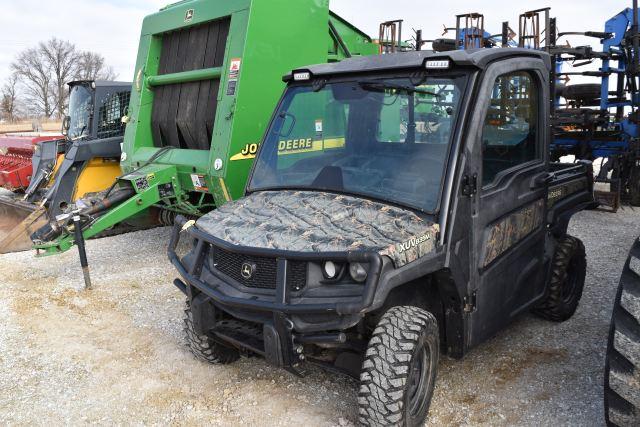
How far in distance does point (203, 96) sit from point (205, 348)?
3062mm

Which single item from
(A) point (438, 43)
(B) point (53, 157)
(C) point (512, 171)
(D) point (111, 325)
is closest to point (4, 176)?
(B) point (53, 157)

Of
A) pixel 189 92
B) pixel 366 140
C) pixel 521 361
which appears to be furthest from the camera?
pixel 189 92

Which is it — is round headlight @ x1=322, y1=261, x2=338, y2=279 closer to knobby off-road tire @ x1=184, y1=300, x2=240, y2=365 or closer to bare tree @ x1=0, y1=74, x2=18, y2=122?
knobby off-road tire @ x1=184, y1=300, x2=240, y2=365

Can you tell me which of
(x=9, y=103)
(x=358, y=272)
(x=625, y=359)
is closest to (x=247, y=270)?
(x=358, y=272)

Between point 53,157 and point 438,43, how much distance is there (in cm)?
665

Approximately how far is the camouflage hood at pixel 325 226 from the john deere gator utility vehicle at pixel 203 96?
2036mm

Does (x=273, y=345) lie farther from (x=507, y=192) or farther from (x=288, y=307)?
(x=507, y=192)

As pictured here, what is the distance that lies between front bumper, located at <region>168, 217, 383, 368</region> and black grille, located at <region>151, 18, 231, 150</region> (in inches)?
119

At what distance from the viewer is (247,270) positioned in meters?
2.83

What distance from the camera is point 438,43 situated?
9664 mm

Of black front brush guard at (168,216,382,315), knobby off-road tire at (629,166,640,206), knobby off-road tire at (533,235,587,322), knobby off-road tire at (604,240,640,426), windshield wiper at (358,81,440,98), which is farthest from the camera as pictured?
knobby off-road tire at (629,166,640,206)

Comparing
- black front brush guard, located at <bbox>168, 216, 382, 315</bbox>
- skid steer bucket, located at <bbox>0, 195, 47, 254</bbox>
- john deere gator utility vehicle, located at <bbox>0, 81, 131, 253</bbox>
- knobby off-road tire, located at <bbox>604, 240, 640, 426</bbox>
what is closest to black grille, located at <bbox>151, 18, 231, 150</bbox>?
john deere gator utility vehicle, located at <bbox>0, 81, 131, 253</bbox>

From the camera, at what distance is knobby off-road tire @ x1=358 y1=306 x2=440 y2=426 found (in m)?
2.62

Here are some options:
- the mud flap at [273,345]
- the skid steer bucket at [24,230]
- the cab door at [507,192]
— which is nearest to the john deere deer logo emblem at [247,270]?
the mud flap at [273,345]
